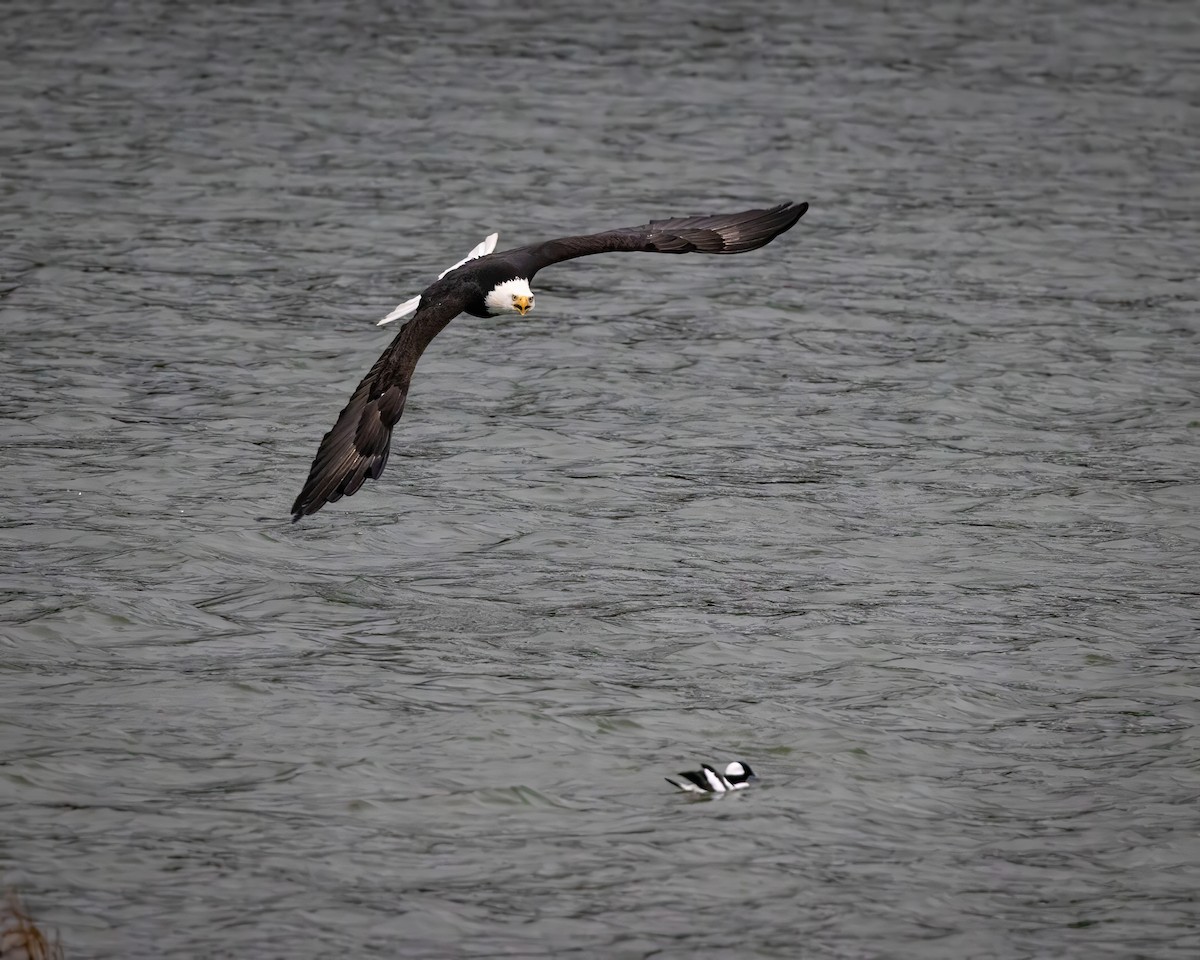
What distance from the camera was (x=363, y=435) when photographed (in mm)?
10797

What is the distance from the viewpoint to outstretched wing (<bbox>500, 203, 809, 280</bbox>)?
40.7 feet

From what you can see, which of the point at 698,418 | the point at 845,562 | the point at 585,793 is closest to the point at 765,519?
the point at 845,562

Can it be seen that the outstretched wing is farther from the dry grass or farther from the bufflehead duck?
the dry grass

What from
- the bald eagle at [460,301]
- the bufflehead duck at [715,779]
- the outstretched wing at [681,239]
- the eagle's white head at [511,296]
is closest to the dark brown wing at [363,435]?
the bald eagle at [460,301]

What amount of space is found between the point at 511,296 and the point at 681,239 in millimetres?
1131

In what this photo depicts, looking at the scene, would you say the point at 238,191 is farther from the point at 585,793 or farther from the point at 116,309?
the point at 585,793

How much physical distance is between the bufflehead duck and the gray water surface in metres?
0.13

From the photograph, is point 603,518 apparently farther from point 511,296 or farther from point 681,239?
point 681,239

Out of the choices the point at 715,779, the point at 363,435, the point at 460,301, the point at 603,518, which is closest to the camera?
the point at 715,779

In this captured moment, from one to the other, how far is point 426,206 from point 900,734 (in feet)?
38.3

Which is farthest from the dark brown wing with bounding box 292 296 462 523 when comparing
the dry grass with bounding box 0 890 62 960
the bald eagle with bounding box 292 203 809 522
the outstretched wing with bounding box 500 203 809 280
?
the dry grass with bounding box 0 890 62 960

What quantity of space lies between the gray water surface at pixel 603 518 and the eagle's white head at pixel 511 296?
5.48ft

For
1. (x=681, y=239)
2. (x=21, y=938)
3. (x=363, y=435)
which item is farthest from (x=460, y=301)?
(x=21, y=938)

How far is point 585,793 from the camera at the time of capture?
386 inches
